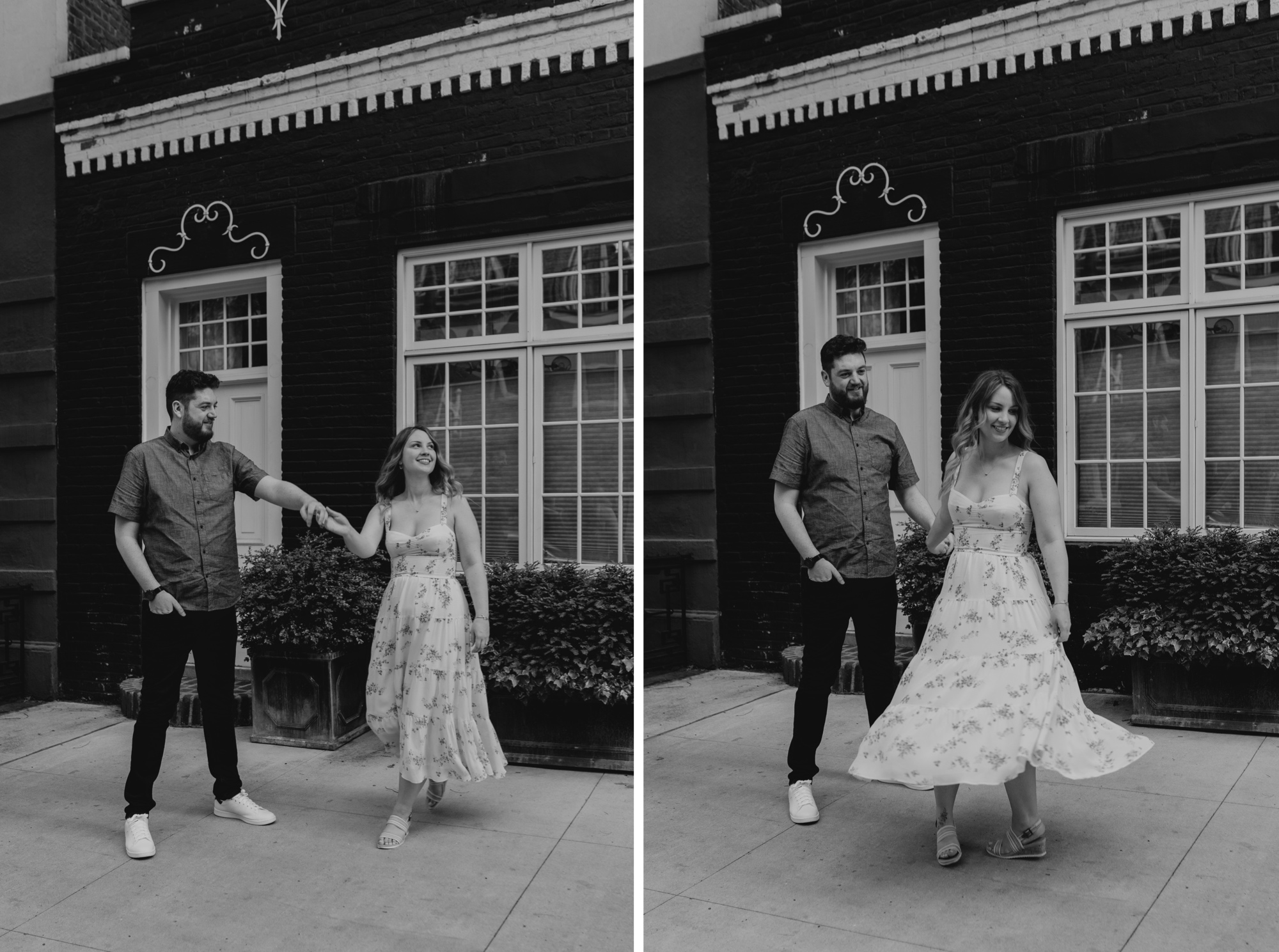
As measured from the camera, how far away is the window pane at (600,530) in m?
3.86

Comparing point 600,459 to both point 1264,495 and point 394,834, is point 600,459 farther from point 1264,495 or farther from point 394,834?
point 1264,495

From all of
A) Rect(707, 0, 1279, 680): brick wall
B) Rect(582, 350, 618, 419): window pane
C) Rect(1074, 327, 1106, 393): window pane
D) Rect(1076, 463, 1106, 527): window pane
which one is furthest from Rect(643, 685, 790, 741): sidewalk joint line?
Rect(1074, 327, 1106, 393): window pane

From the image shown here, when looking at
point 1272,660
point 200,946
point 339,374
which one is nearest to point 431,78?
point 339,374

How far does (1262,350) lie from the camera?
414 centimetres

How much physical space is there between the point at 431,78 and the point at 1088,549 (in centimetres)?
338

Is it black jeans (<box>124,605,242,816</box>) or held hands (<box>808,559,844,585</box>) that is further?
black jeans (<box>124,605,242,816</box>)

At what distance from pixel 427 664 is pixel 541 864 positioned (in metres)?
0.69

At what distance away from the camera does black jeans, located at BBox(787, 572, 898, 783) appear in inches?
128

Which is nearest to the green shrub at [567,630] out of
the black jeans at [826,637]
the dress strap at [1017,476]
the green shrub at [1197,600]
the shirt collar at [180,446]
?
the black jeans at [826,637]

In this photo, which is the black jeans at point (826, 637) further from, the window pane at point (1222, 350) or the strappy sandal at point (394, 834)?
the window pane at point (1222, 350)

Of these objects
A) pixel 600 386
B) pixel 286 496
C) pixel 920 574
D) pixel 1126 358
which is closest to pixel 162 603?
pixel 286 496

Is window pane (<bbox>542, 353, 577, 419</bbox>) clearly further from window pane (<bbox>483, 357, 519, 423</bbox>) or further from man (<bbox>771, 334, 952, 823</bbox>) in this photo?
man (<bbox>771, 334, 952, 823</bbox>)

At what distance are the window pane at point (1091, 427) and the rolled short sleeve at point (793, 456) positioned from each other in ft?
5.75

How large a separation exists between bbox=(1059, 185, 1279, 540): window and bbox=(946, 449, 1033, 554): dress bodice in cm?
171
